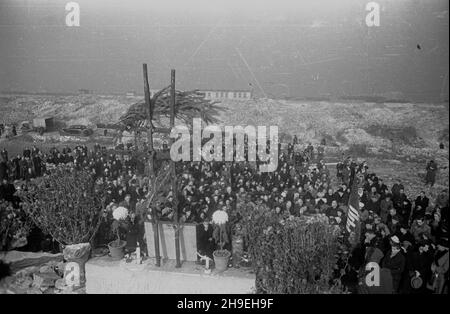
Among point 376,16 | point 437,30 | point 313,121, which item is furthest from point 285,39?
point 376,16

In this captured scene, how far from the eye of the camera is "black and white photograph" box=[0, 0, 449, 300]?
750 cm

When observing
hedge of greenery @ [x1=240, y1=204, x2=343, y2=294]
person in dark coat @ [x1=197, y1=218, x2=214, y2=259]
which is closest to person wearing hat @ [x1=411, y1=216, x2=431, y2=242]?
hedge of greenery @ [x1=240, y1=204, x2=343, y2=294]

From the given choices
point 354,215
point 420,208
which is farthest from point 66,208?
point 420,208

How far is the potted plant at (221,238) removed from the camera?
7.43 meters

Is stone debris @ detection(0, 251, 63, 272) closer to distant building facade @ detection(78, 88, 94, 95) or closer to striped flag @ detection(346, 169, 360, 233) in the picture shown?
striped flag @ detection(346, 169, 360, 233)

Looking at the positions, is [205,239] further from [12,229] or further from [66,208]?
[12,229]

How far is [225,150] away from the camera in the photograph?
2077 cm

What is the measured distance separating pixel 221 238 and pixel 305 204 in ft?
14.3

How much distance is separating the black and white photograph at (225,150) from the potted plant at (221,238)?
4 centimetres

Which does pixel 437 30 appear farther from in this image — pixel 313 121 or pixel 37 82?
pixel 37 82

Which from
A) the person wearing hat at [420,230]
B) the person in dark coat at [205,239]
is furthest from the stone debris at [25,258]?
the person wearing hat at [420,230]

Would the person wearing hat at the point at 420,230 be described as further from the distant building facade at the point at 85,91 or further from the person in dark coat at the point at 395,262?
the distant building facade at the point at 85,91

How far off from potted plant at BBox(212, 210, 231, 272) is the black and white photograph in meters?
0.04
